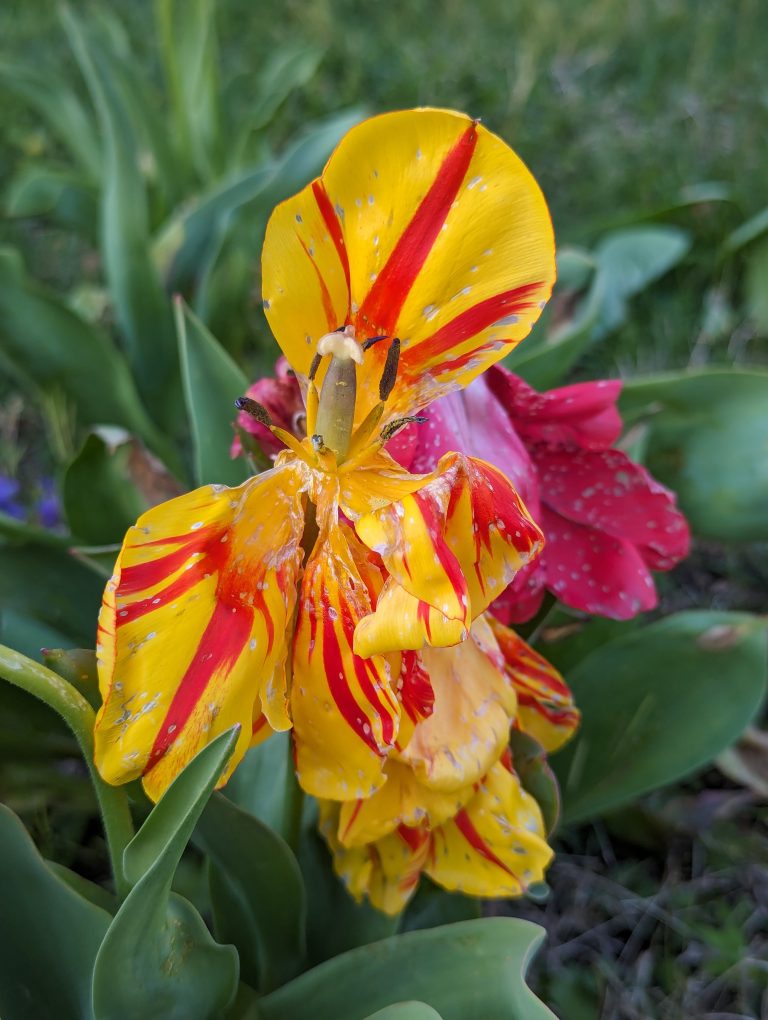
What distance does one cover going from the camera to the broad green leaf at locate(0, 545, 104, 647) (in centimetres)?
103

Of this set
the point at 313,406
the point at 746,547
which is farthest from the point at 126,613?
the point at 746,547

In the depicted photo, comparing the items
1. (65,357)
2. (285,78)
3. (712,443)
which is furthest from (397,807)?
(285,78)

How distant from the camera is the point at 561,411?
2.46 feet

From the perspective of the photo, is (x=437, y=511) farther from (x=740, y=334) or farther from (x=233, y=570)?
(x=740, y=334)

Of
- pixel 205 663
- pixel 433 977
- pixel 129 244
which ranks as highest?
pixel 205 663

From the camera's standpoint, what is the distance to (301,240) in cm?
59

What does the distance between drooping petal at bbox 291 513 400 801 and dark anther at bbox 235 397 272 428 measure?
76mm

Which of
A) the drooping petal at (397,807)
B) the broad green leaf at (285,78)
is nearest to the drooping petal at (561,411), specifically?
the drooping petal at (397,807)

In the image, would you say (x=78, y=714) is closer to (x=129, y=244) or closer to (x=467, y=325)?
(x=467, y=325)

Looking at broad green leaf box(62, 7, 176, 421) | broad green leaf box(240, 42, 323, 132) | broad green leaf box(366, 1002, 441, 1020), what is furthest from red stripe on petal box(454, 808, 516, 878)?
broad green leaf box(240, 42, 323, 132)

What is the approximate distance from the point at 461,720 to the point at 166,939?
240mm

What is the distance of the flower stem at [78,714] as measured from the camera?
0.55 m

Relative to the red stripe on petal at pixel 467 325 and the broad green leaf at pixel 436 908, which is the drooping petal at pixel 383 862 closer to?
the broad green leaf at pixel 436 908

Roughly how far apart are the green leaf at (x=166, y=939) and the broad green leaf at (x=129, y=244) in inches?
43.5
